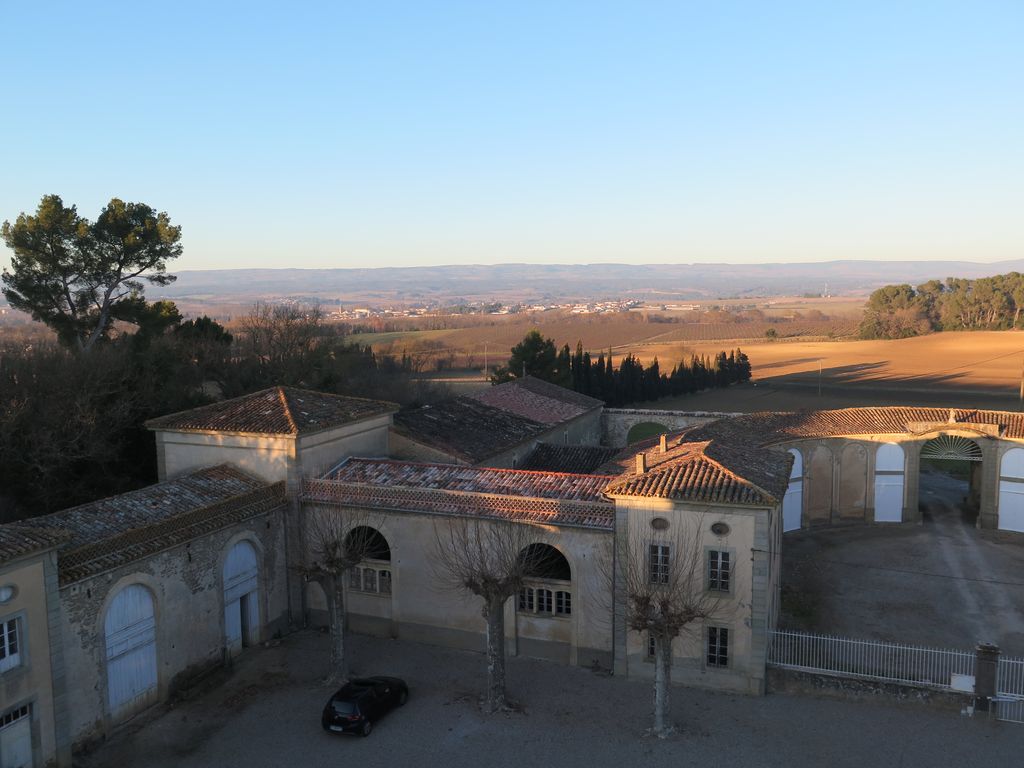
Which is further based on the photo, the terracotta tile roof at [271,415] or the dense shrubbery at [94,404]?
the dense shrubbery at [94,404]

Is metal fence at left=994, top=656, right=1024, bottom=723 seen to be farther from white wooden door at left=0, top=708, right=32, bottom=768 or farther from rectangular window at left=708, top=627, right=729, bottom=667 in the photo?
white wooden door at left=0, top=708, right=32, bottom=768

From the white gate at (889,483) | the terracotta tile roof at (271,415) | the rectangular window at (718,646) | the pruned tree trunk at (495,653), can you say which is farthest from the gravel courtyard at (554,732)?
the white gate at (889,483)

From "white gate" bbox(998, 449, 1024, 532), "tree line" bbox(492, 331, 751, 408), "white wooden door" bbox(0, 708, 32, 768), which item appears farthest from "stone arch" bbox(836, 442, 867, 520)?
"white wooden door" bbox(0, 708, 32, 768)

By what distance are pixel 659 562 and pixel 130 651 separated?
521 inches

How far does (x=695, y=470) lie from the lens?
21984 mm

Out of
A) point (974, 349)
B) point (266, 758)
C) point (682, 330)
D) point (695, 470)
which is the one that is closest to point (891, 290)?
point (974, 349)

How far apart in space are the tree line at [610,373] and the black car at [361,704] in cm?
4336

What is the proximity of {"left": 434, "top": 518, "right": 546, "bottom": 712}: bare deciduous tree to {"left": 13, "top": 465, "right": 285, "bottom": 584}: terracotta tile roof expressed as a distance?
5.48m

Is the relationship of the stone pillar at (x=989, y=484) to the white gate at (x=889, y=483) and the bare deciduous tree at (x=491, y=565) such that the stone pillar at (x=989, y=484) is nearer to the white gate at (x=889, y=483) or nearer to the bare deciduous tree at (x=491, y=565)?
the white gate at (x=889, y=483)

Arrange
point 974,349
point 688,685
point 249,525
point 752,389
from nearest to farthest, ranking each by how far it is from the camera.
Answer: point 688,685 < point 249,525 < point 752,389 < point 974,349

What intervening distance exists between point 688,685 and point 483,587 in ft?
20.6

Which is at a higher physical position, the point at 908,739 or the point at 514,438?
the point at 514,438

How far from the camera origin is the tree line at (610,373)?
214 ft

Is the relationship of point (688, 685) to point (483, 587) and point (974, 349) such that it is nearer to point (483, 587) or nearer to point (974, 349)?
point (483, 587)
